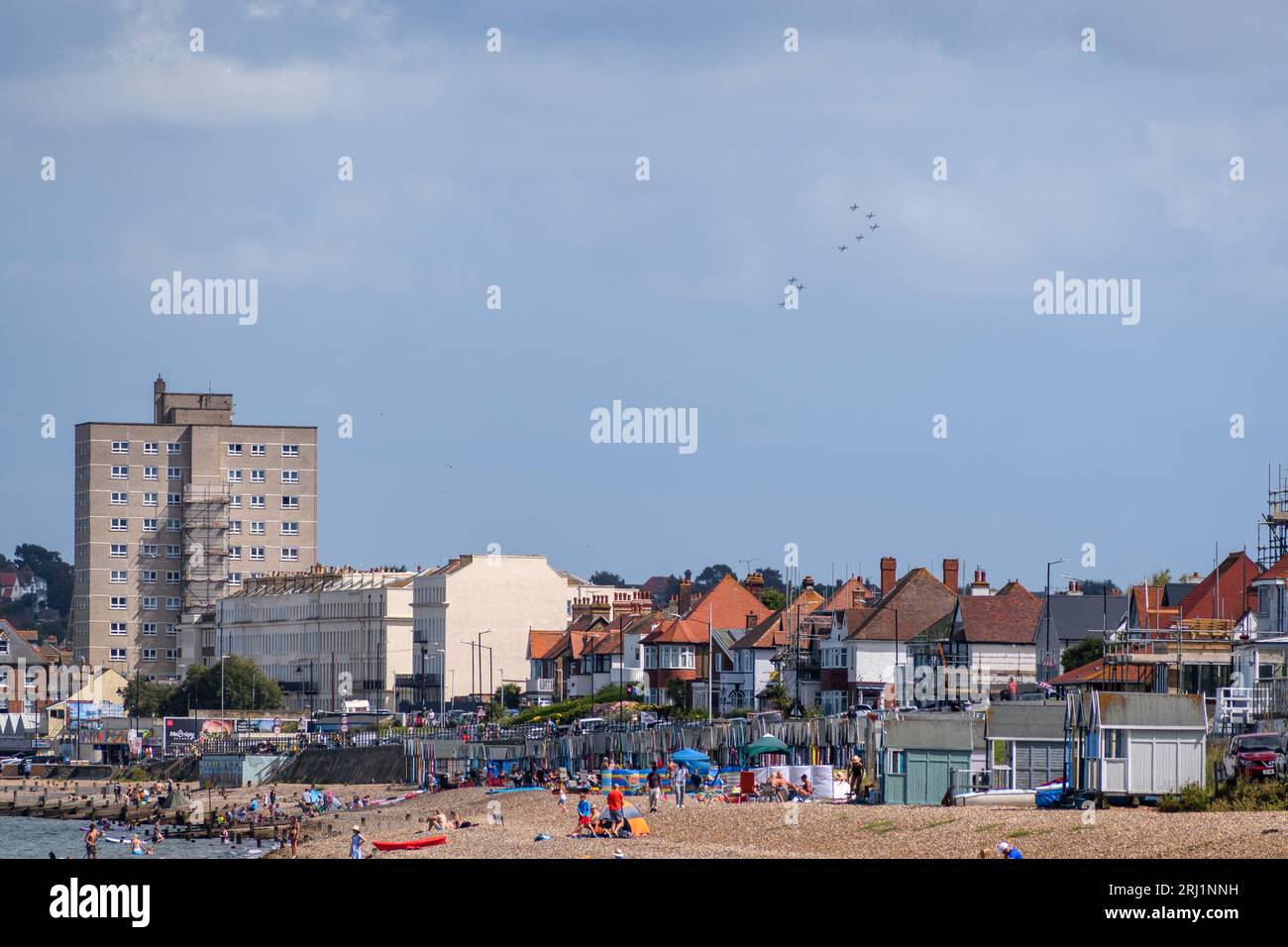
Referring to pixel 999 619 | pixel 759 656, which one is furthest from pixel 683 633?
pixel 999 619

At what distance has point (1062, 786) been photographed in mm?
44219

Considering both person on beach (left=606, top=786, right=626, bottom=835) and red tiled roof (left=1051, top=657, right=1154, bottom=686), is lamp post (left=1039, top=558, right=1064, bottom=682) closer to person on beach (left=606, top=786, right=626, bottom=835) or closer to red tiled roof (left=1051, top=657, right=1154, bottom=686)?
red tiled roof (left=1051, top=657, right=1154, bottom=686)

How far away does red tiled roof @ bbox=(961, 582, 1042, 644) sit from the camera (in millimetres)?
90812

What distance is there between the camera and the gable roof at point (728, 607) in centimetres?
11662

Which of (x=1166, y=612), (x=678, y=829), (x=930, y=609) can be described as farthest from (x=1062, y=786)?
(x=930, y=609)

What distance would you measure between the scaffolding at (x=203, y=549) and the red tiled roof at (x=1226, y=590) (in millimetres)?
124564

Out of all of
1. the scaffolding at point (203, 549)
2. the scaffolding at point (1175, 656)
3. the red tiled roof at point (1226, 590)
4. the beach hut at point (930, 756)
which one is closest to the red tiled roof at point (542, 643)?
the scaffolding at point (203, 549)

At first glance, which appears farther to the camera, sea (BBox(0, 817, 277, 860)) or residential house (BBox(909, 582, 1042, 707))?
residential house (BBox(909, 582, 1042, 707))

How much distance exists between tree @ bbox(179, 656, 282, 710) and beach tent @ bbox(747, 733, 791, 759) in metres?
95.2

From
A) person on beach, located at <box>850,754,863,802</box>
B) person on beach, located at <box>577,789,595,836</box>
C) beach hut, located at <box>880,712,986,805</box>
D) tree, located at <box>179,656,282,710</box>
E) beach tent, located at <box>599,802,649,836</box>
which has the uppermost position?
beach hut, located at <box>880,712,986,805</box>

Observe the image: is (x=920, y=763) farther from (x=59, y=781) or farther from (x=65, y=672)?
(x=65, y=672)

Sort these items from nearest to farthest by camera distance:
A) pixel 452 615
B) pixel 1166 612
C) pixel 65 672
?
pixel 1166 612, pixel 452 615, pixel 65 672

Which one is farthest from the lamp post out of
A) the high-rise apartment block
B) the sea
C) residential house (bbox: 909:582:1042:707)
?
the high-rise apartment block
